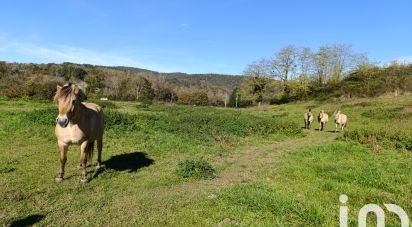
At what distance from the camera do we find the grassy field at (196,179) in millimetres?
6789

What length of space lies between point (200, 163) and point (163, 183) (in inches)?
59.0

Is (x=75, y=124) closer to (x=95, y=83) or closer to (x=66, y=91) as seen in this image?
(x=66, y=91)

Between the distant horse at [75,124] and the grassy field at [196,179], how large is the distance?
69 centimetres

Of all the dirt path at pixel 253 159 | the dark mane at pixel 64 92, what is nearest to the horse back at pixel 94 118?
the dark mane at pixel 64 92

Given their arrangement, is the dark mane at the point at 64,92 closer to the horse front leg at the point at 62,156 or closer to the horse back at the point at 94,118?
the horse back at the point at 94,118

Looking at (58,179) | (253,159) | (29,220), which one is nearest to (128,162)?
(58,179)

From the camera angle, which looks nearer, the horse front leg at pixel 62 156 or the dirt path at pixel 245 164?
the dirt path at pixel 245 164

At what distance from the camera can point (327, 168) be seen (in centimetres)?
1072

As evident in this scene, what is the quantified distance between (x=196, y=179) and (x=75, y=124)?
3.45 metres

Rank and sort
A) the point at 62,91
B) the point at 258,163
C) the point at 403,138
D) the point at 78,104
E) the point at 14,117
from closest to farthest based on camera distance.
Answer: the point at 62,91
the point at 78,104
the point at 258,163
the point at 403,138
the point at 14,117

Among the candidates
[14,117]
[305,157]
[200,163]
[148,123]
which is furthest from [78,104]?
[14,117]

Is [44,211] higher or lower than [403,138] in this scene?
lower

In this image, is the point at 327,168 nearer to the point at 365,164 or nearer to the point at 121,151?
the point at 365,164

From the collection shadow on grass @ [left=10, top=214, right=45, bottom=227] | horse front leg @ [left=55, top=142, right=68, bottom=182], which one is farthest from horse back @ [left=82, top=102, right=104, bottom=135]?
shadow on grass @ [left=10, top=214, right=45, bottom=227]
